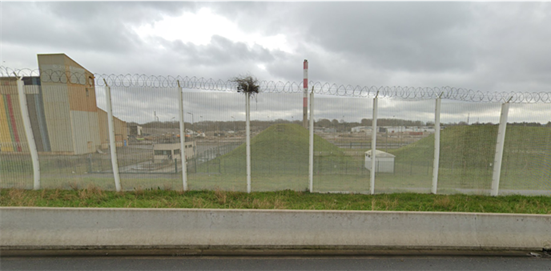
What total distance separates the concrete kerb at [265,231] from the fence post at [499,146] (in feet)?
8.42

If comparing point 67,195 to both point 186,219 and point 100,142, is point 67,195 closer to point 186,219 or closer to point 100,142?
point 100,142

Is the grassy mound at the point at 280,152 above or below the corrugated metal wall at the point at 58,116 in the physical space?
below

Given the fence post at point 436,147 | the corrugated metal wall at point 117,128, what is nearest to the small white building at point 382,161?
the fence post at point 436,147

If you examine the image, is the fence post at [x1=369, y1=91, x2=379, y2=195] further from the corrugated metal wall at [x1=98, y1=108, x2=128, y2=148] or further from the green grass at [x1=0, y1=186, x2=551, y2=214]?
the corrugated metal wall at [x1=98, y1=108, x2=128, y2=148]

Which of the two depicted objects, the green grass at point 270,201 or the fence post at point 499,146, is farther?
the fence post at point 499,146

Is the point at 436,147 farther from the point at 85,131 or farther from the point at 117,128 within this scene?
the point at 85,131

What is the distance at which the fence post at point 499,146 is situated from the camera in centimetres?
635

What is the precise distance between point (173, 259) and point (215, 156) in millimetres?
3039

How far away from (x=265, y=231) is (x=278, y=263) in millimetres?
651

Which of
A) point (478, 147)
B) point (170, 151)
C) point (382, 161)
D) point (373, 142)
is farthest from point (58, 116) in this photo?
point (478, 147)

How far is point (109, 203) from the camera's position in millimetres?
5391

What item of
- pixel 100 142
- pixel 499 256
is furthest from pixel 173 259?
pixel 499 256

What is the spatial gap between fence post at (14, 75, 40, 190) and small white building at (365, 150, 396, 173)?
894cm

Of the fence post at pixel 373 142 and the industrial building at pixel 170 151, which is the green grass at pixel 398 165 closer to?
the fence post at pixel 373 142
